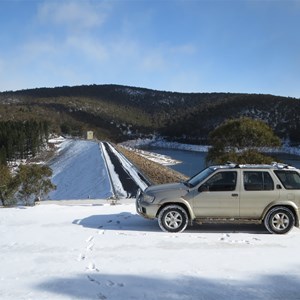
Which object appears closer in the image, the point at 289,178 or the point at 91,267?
the point at 91,267

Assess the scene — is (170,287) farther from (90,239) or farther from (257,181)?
(257,181)

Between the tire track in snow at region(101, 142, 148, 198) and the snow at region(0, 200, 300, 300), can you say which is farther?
the tire track in snow at region(101, 142, 148, 198)

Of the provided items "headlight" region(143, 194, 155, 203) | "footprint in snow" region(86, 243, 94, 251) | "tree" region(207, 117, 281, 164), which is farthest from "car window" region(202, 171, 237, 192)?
"tree" region(207, 117, 281, 164)

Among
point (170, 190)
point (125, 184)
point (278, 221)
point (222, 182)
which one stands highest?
point (222, 182)

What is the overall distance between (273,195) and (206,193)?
5.16 feet

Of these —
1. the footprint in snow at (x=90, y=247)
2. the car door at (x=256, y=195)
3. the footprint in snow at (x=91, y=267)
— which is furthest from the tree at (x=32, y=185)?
the footprint in snow at (x=91, y=267)

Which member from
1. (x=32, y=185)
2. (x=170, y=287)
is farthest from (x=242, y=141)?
(x=170, y=287)

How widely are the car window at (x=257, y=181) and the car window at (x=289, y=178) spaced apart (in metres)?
0.26

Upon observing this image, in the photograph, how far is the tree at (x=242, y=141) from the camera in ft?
96.1

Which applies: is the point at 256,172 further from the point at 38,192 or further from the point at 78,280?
the point at 38,192

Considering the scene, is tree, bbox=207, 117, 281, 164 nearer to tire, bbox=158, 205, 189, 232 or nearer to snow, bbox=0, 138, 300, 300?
snow, bbox=0, 138, 300, 300

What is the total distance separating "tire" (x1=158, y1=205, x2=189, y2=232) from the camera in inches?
352

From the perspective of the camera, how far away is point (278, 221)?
8883 mm

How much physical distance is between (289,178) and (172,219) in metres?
2.99
